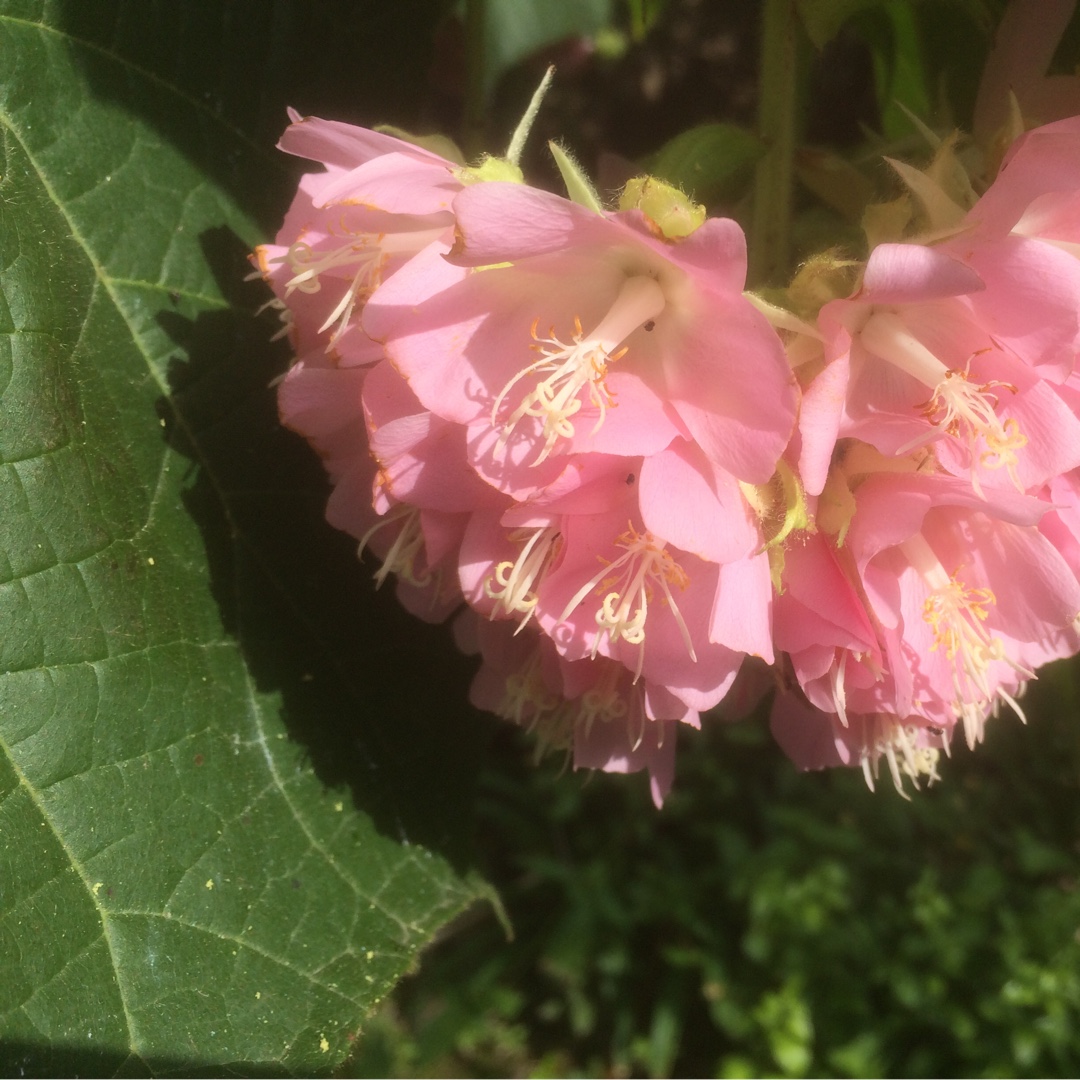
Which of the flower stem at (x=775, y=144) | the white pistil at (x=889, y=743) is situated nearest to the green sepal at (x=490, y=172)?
the flower stem at (x=775, y=144)

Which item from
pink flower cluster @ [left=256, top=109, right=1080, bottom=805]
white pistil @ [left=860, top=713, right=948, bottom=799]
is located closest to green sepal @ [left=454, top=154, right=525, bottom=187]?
pink flower cluster @ [left=256, top=109, right=1080, bottom=805]

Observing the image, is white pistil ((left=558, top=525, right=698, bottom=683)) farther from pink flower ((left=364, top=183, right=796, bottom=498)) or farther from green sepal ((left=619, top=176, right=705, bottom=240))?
green sepal ((left=619, top=176, right=705, bottom=240))

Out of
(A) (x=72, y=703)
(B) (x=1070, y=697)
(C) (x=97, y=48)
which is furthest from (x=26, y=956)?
(B) (x=1070, y=697)

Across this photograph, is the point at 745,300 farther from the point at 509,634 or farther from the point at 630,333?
the point at 509,634

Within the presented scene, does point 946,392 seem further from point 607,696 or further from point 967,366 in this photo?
point 607,696

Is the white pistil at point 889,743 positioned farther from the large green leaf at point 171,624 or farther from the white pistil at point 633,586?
the large green leaf at point 171,624

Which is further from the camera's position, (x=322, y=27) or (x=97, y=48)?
(x=322, y=27)
